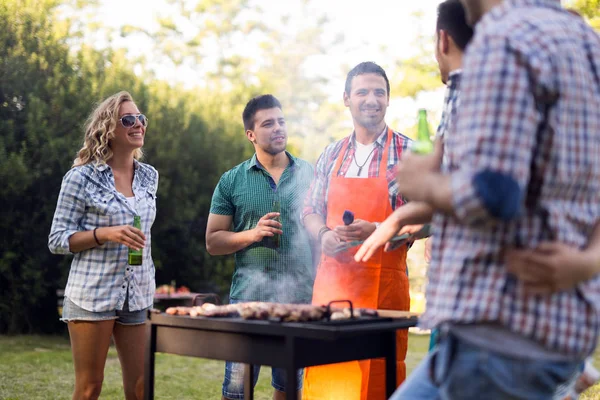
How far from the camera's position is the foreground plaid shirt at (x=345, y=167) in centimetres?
406

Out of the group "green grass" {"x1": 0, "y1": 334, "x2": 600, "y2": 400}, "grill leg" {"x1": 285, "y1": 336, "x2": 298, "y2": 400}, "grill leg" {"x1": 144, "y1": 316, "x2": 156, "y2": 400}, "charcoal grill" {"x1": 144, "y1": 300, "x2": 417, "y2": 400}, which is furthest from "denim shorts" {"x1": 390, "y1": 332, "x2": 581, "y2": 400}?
"green grass" {"x1": 0, "y1": 334, "x2": 600, "y2": 400}

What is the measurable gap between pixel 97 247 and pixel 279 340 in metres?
1.73

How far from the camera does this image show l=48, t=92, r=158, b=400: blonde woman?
3934mm

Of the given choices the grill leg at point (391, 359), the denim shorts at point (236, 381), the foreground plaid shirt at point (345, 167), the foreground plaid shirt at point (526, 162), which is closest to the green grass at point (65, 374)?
the denim shorts at point (236, 381)

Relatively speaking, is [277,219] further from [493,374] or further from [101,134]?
[493,374]

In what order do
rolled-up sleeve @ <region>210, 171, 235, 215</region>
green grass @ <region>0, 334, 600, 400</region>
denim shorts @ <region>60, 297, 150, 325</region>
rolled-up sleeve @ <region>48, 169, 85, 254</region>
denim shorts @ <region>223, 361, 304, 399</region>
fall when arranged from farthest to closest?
1. green grass @ <region>0, 334, 600, 400</region>
2. rolled-up sleeve @ <region>210, 171, 235, 215</region>
3. denim shorts @ <region>223, 361, 304, 399</region>
4. rolled-up sleeve @ <region>48, 169, 85, 254</region>
5. denim shorts @ <region>60, 297, 150, 325</region>

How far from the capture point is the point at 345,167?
4.25 meters

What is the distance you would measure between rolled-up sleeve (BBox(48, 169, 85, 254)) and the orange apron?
143cm

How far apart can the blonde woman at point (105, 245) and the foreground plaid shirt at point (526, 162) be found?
8.73 ft

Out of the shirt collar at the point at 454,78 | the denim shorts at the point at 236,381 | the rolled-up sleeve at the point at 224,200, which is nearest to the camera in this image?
the shirt collar at the point at 454,78

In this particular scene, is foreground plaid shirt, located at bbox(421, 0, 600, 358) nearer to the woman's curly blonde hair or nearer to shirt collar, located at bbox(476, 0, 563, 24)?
shirt collar, located at bbox(476, 0, 563, 24)

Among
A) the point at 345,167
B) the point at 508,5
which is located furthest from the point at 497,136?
the point at 345,167

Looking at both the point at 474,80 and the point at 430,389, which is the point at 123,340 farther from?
the point at 474,80

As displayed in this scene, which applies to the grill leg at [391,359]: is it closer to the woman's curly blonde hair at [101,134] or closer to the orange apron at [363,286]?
the orange apron at [363,286]
